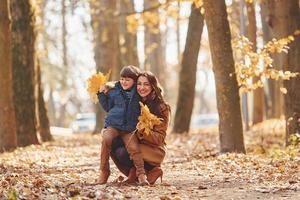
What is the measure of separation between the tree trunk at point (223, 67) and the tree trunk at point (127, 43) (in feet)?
55.8

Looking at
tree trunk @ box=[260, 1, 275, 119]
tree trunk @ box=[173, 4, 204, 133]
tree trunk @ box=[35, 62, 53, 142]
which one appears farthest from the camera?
tree trunk @ box=[260, 1, 275, 119]

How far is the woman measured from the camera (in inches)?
359

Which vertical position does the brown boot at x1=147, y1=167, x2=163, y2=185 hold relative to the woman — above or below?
below

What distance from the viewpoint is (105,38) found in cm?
2659

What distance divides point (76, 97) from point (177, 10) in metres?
39.6

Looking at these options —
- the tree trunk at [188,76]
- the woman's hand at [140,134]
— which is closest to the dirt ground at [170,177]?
the woman's hand at [140,134]

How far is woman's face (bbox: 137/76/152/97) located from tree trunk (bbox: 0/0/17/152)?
23.4 feet

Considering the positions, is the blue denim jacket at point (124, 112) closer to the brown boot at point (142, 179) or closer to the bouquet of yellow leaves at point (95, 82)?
the bouquet of yellow leaves at point (95, 82)

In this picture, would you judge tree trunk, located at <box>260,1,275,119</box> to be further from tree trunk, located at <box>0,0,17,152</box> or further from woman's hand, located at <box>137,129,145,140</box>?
woman's hand, located at <box>137,129,145,140</box>

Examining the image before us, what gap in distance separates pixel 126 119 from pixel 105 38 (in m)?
17.7

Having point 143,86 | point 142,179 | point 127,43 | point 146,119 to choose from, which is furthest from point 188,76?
point 146,119

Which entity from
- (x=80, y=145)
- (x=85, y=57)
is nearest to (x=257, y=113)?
Result: (x=80, y=145)

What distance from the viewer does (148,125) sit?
8.84 metres

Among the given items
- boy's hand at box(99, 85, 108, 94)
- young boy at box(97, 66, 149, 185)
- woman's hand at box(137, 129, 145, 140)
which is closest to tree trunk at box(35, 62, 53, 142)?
boy's hand at box(99, 85, 108, 94)
